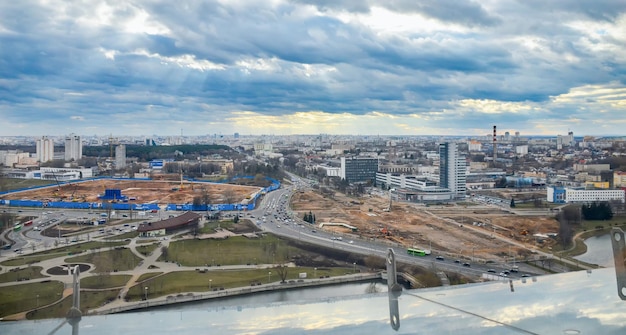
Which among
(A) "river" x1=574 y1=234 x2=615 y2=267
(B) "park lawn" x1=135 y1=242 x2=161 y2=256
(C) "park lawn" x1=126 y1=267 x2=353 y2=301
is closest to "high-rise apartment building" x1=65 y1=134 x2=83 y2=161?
(B) "park lawn" x1=135 y1=242 x2=161 y2=256

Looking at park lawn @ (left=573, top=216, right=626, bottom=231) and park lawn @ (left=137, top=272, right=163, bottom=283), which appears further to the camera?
park lawn @ (left=573, top=216, right=626, bottom=231)

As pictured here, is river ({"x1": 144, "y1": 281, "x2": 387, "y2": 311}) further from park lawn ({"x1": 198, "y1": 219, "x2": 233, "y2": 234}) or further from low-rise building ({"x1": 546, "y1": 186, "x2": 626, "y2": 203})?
low-rise building ({"x1": 546, "y1": 186, "x2": 626, "y2": 203})

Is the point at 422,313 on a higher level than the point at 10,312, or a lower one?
higher

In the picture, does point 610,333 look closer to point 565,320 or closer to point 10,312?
point 565,320

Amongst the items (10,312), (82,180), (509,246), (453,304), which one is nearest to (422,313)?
(453,304)

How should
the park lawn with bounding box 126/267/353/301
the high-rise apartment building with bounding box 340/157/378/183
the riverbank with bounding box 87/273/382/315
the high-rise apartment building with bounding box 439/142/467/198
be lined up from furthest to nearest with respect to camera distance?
the high-rise apartment building with bounding box 340/157/378/183
the high-rise apartment building with bounding box 439/142/467/198
the park lawn with bounding box 126/267/353/301
the riverbank with bounding box 87/273/382/315

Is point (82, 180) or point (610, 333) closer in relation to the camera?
point (610, 333)

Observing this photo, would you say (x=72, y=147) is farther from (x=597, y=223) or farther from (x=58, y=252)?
(x=597, y=223)
